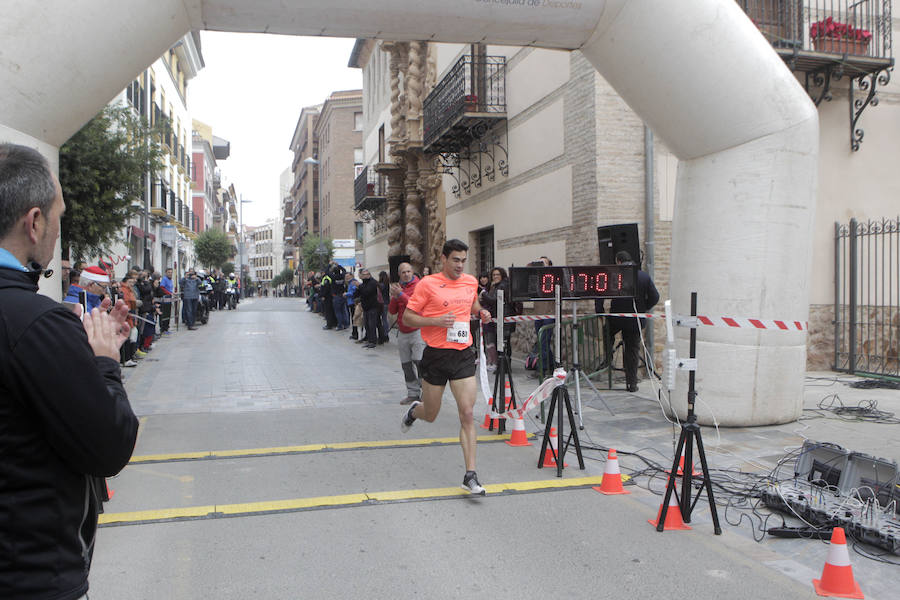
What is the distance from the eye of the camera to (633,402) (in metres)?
9.34

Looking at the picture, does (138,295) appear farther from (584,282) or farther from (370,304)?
(584,282)

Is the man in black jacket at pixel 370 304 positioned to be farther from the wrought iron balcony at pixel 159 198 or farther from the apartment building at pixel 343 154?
the apartment building at pixel 343 154

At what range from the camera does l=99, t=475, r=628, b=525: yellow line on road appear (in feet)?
16.0

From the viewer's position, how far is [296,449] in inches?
270

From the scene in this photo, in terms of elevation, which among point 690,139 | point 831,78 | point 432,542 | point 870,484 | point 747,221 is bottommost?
point 432,542

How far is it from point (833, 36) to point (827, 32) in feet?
0.43

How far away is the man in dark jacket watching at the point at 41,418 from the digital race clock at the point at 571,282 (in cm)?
626

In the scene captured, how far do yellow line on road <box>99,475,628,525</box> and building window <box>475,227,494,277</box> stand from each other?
11.9 meters

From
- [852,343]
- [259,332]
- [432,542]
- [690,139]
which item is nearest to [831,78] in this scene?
[852,343]

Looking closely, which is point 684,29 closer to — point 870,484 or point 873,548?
point 870,484

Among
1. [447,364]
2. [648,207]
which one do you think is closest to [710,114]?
[648,207]

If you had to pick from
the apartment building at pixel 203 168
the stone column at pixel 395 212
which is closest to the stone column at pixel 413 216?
the stone column at pixel 395 212

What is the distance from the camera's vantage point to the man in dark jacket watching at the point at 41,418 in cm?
156

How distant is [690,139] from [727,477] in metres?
3.89
